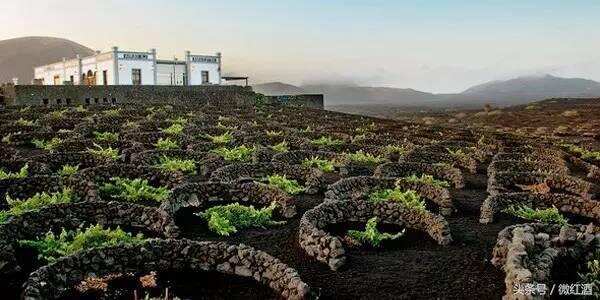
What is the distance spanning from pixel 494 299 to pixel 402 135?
35.9m

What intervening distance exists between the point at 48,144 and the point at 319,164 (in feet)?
58.6

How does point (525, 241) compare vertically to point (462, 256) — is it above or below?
above

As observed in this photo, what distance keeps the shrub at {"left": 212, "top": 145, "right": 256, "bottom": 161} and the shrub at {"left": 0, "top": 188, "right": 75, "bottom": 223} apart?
12344mm

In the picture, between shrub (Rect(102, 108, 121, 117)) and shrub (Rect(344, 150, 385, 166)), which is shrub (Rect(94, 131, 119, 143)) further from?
shrub (Rect(344, 150, 385, 166))

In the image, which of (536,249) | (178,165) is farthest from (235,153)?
(536,249)

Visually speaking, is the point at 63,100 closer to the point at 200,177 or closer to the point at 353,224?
the point at 200,177

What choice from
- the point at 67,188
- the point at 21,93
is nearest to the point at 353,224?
the point at 67,188

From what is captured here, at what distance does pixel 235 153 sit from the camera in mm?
33125

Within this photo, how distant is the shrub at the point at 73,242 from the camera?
48.8 ft

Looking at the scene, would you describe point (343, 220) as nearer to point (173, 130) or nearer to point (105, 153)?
point (105, 153)

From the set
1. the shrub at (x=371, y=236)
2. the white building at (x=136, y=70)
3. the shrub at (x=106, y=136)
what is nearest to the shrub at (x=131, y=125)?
the shrub at (x=106, y=136)

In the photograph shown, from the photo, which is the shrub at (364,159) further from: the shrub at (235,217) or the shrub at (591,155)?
the shrub at (591,155)

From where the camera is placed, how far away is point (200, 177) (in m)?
27.4

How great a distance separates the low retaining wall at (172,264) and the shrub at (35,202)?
5029 millimetres
